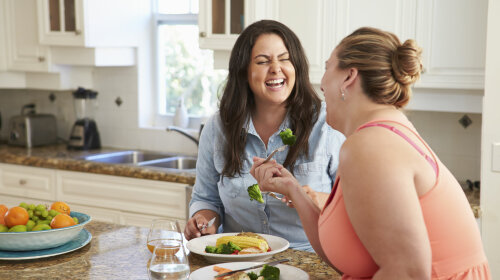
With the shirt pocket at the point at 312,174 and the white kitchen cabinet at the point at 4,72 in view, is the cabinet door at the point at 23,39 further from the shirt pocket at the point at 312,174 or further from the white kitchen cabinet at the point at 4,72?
the shirt pocket at the point at 312,174

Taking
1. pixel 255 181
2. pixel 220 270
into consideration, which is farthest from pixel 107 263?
pixel 255 181

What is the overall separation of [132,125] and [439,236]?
3233 mm

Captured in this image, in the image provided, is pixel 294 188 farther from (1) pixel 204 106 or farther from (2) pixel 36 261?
(1) pixel 204 106

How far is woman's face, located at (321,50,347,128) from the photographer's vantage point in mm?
1464

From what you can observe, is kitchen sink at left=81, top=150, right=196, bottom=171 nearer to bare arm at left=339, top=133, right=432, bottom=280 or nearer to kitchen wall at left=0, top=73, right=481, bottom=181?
kitchen wall at left=0, top=73, right=481, bottom=181

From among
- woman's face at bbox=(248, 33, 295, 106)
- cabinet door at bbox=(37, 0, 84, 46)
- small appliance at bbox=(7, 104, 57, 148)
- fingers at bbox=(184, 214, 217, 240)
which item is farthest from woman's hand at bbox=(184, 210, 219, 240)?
small appliance at bbox=(7, 104, 57, 148)

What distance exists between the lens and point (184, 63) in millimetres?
4199

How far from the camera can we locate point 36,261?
181cm

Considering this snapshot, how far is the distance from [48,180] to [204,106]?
1.06 metres

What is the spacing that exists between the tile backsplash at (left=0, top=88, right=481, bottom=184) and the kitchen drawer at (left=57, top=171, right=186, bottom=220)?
2.08ft

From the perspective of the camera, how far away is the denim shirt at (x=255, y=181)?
2.21m

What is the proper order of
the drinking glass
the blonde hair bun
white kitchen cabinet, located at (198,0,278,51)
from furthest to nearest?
1. white kitchen cabinet, located at (198,0,278,51)
2. the drinking glass
3. the blonde hair bun

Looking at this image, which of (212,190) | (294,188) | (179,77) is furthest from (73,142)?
(294,188)

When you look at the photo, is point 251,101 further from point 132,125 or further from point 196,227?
point 132,125
